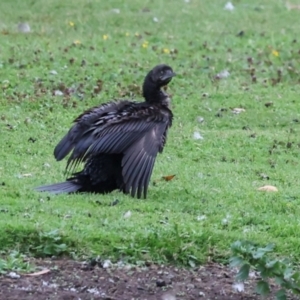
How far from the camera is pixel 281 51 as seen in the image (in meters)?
14.0

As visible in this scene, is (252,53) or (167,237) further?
(252,53)

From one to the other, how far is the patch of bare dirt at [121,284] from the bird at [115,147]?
1433 millimetres

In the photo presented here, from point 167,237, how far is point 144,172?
118cm

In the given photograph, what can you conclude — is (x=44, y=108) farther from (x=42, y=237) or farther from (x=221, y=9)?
(x=221, y=9)

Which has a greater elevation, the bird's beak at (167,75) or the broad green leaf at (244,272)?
the bird's beak at (167,75)

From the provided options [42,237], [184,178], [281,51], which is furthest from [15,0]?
[42,237]

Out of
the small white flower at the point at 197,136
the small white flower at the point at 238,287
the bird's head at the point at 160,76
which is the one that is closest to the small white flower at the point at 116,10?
the small white flower at the point at 197,136

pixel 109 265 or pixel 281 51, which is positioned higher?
pixel 281 51

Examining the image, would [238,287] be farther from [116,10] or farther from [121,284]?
[116,10]

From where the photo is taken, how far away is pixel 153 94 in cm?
824

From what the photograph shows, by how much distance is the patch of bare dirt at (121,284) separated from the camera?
5707mm

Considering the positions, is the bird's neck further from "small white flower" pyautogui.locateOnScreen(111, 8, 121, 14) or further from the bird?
"small white flower" pyautogui.locateOnScreen(111, 8, 121, 14)

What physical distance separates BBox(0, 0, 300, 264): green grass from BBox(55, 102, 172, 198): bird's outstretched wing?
23cm

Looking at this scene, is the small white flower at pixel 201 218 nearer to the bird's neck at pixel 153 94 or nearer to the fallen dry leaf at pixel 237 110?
the bird's neck at pixel 153 94
